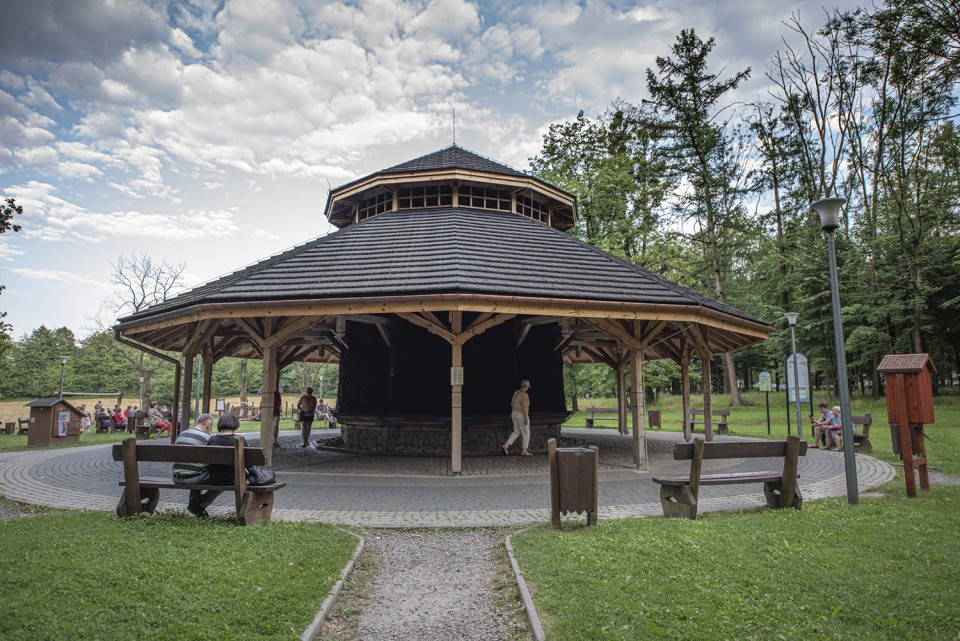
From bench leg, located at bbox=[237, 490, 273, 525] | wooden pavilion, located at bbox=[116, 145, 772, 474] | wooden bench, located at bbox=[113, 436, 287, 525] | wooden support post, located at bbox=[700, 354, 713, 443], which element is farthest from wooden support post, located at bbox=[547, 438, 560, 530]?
wooden support post, located at bbox=[700, 354, 713, 443]

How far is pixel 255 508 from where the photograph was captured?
19.2 feet

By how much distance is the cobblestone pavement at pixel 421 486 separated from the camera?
6.91m

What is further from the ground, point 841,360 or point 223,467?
point 841,360

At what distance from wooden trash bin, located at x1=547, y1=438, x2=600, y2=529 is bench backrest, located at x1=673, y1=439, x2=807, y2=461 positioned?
0.93 metres

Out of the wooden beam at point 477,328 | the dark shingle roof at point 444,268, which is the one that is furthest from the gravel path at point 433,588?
the dark shingle roof at point 444,268

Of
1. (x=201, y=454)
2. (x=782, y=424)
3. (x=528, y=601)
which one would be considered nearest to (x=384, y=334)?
(x=201, y=454)

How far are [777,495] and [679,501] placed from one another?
1.44 m

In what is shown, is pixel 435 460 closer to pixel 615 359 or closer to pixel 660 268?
pixel 615 359

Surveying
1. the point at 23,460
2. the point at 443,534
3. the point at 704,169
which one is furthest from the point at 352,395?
the point at 704,169

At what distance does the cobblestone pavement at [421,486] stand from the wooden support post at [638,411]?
282 millimetres

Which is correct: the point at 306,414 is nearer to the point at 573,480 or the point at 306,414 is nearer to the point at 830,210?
the point at 573,480

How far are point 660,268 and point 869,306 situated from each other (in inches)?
431

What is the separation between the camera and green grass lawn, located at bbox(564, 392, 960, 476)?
39.5 feet

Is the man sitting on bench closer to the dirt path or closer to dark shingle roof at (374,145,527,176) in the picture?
the dirt path
